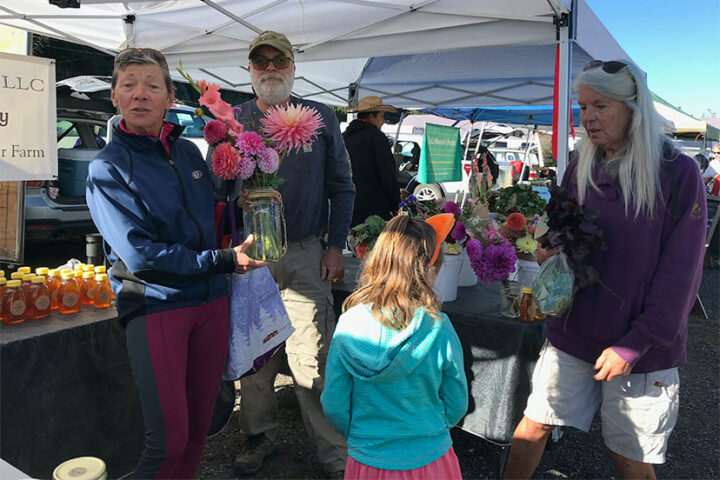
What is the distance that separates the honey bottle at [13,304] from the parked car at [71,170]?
145 inches

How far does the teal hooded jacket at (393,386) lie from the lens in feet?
4.51

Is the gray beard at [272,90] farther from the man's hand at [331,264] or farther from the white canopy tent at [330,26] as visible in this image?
the white canopy tent at [330,26]

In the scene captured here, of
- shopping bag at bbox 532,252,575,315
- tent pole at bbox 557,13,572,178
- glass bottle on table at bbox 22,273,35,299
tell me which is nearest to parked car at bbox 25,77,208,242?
glass bottle on table at bbox 22,273,35,299

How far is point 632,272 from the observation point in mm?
1589

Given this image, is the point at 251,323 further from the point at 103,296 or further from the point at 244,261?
the point at 103,296

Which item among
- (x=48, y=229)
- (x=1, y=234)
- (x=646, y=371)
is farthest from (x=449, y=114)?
(x=646, y=371)

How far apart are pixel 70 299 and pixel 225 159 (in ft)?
3.59

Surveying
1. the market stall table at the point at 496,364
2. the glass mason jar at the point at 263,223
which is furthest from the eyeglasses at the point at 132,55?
the market stall table at the point at 496,364

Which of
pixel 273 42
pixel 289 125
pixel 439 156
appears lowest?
pixel 289 125

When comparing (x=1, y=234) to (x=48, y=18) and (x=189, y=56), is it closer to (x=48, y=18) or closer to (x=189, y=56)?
(x=48, y=18)

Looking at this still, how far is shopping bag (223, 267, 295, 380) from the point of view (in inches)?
74.7

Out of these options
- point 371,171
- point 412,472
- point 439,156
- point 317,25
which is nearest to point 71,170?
point 317,25

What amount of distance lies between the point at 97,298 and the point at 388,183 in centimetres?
222

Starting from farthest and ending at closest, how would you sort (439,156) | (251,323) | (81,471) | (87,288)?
1. (439,156)
2. (87,288)
3. (251,323)
4. (81,471)
